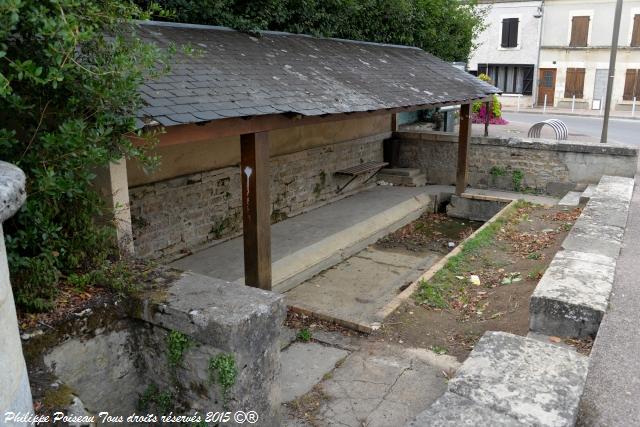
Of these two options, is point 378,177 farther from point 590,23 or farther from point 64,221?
point 590,23

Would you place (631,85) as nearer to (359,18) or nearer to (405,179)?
(405,179)

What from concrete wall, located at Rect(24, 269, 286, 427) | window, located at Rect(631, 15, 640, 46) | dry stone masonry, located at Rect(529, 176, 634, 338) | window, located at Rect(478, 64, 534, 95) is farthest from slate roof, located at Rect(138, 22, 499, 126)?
window, located at Rect(478, 64, 534, 95)

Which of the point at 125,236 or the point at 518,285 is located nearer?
the point at 125,236

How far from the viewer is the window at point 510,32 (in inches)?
1162

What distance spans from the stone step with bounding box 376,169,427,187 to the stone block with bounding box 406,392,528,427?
969cm

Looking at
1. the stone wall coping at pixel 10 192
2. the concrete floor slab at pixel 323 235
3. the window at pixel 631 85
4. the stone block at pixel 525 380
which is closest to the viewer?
the stone wall coping at pixel 10 192

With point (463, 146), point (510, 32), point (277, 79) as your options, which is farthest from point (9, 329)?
point (510, 32)

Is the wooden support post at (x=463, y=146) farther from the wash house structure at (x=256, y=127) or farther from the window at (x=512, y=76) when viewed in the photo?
the window at (x=512, y=76)

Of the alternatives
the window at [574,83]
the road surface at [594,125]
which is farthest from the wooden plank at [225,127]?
the window at [574,83]

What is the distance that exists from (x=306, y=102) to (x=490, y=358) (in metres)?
3.52

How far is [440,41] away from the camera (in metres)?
14.0

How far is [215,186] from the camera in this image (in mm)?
8008

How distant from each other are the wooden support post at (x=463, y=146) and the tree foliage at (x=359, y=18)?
2477 millimetres

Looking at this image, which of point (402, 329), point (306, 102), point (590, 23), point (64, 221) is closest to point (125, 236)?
point (64, 221)
